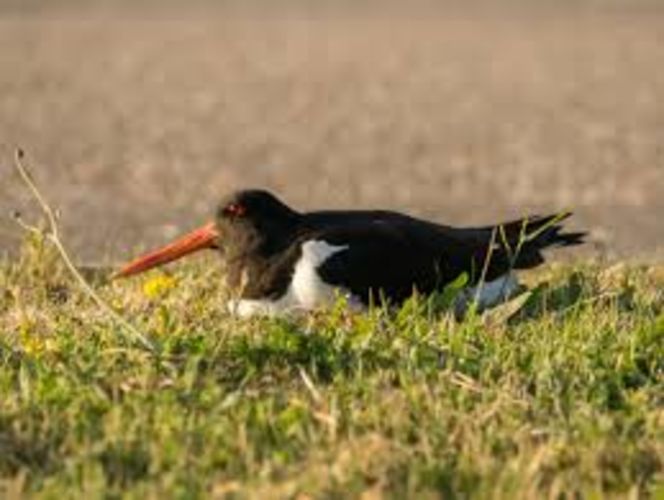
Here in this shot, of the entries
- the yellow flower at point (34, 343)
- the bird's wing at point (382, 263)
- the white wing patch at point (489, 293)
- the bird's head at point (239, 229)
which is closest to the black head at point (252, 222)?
the bird's head at point (239, 229)

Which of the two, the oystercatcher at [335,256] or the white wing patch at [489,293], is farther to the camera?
the white wing patch at [489,293]

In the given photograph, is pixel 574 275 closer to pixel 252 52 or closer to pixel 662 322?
pixel 662 322

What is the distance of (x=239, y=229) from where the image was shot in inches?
268

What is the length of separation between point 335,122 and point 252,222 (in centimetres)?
1273

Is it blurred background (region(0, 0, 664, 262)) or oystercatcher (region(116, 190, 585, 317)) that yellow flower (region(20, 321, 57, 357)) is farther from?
blurred background (region(0, 0, 664, 262))

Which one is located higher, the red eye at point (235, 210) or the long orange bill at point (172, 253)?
the red eye at point (235, 210)

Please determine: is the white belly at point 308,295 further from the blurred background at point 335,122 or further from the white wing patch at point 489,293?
the blurred background at point 335,122

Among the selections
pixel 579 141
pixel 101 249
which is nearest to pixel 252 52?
pixel 579 141

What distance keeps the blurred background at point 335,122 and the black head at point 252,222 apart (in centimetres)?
161

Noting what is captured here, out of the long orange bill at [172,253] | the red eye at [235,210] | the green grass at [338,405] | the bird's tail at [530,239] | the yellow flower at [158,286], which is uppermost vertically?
the red eye at [235,210]

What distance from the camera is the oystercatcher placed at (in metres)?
6.50

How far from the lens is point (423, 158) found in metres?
16.8

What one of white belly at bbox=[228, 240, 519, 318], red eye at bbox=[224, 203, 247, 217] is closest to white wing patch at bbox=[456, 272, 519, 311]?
white belly at bbox=[228, 240, 519, 318]

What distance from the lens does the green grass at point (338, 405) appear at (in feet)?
15.3
